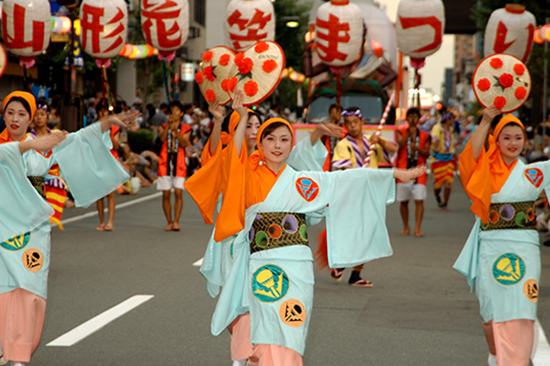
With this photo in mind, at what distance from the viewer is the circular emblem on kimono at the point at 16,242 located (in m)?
4.91

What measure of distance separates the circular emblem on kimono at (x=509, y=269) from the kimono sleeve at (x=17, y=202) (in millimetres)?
2894

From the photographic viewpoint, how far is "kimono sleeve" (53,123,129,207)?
5504 mm

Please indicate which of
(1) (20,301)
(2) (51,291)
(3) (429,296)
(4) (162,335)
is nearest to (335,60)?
(3) (429,296)

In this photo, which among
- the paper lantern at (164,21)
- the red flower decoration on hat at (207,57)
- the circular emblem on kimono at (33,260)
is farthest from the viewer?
the paper lantern at (164,21)

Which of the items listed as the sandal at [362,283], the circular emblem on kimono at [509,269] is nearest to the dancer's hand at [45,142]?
the circular emblem on kimono at [509,269]

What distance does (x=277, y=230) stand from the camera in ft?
14.1

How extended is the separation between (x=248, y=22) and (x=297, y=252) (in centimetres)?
705

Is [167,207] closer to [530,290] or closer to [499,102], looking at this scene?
[499,102]

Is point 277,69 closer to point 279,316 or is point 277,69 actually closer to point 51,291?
point 279,316

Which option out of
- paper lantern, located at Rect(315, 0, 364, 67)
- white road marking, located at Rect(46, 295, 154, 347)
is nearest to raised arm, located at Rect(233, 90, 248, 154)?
white road marking, located at Rect(46, 295, 154, 347)

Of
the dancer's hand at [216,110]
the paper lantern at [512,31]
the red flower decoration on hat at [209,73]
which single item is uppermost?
the paper lantern at [512,31]

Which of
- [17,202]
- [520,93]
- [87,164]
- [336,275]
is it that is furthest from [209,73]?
[336,275]

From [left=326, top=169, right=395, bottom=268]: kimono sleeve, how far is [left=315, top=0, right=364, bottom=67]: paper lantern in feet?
22.5

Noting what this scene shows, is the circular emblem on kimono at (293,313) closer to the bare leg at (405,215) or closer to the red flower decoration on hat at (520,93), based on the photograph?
the red flower decoration on hat at (520,93)
